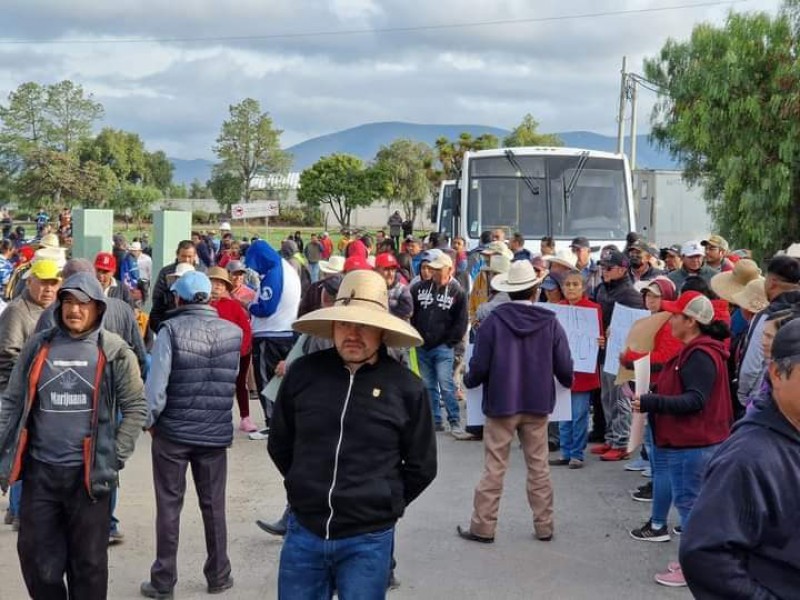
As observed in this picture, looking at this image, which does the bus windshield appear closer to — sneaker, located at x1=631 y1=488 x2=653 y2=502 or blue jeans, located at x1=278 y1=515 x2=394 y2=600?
sneaker, located at x1=631 y1=488 x2=653 y2=502

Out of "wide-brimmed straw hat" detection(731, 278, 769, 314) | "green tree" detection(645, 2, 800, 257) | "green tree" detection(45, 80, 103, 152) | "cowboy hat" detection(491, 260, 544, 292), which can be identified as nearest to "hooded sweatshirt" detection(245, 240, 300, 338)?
"cowboy hat" detection(491, 260, 544, 292)

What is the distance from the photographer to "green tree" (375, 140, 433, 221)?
7131cm

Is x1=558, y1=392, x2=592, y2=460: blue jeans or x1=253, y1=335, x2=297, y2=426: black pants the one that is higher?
x1=253, y1=335, x2=297, y2=426: black pants

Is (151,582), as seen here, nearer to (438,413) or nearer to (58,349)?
(58,349)

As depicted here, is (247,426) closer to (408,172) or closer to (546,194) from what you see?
(546,194)

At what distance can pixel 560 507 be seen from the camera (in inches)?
293

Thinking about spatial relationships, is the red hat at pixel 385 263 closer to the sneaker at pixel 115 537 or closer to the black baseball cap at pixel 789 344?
the sneaker at pixel 115 537

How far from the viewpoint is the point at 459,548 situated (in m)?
6.51

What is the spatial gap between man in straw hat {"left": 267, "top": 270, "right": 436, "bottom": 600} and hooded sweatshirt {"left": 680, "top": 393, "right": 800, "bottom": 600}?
5.05 feet

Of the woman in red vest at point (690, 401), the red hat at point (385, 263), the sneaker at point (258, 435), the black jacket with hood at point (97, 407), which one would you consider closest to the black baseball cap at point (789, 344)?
the woman in red vest at point (690, 401)

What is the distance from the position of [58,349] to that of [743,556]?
347 cm

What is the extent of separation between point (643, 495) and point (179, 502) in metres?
3.84

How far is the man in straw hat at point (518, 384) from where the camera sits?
647cm

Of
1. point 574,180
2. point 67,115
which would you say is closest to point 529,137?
point 67,115
